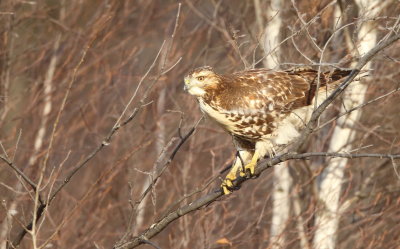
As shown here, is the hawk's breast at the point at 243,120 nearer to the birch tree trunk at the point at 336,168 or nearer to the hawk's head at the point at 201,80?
the hawk's head at the point at 201,80

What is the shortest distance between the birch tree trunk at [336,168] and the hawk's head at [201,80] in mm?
2566

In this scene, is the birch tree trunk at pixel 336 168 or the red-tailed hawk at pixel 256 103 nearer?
the red-tailed hawk at pixel 256 103

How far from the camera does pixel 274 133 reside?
5562 millimetres

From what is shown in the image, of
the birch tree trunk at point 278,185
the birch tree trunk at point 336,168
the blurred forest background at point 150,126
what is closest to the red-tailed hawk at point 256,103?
the blurred forest background at point 150,126

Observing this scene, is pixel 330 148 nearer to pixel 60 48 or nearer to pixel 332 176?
pixel 332 176

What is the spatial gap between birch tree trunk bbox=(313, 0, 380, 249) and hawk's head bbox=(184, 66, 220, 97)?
8.42ft

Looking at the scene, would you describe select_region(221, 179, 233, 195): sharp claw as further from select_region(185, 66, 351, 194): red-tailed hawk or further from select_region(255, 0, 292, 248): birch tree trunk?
select_region(255, 0, 292, 248): birch tree trunk

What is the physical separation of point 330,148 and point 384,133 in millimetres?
1186

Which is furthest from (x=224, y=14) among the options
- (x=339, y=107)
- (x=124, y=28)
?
(x=339, y=107)

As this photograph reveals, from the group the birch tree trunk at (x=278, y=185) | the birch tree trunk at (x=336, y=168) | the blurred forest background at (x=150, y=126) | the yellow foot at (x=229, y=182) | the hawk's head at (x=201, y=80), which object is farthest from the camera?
the birch tree trunk at (x=278, y=185)

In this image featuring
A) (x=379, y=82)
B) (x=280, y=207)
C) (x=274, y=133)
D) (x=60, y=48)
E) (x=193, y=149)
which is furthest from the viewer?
(x=60, y=48)

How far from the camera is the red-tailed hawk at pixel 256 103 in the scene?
5.30 meters

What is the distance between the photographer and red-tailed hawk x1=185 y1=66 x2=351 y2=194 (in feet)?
17.4

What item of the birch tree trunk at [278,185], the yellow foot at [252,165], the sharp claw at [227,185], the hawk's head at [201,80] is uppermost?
the birch tree trunk at [278,185]
